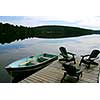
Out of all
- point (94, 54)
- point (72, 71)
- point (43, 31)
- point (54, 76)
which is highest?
point (43, 31)

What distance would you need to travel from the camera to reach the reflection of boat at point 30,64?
21.0 ft

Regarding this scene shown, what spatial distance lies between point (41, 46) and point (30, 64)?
0.65 meters

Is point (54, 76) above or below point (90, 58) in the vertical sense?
below

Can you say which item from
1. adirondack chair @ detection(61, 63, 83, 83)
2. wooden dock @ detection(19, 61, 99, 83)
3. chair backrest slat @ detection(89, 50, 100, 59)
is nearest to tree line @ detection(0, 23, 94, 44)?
chair backrest slat @ detection(89, 50, 100, 59)

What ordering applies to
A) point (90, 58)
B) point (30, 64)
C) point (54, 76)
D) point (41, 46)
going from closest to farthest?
point (54, 76) < point (90, 58) < point (30, 64) < point (41, 46)

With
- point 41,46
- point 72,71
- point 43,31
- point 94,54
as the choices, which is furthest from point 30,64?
point 94,54

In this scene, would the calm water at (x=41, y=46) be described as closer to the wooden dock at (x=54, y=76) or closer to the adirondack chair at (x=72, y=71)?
the wooden dock at (x=54, y=76)

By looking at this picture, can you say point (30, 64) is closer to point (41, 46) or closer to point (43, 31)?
point (41, 46)

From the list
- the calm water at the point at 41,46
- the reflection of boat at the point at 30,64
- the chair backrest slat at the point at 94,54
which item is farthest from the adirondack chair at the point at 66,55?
the reflection of boat at the point at 30,64

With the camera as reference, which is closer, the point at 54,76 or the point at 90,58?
the point at 54,76

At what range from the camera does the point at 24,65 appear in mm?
6582

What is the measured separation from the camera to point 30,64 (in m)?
6.75

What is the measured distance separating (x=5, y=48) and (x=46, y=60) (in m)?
1.26
